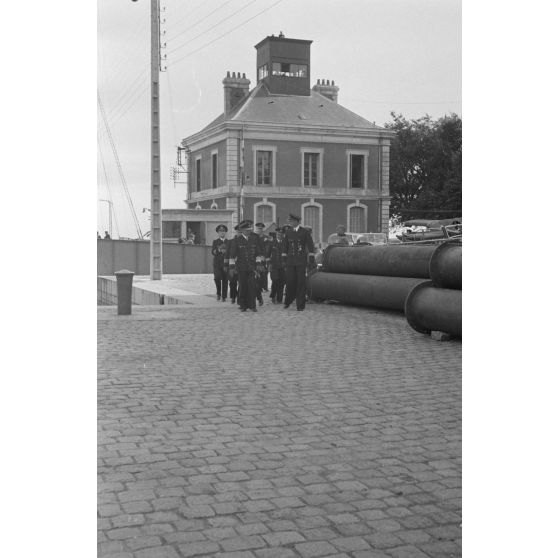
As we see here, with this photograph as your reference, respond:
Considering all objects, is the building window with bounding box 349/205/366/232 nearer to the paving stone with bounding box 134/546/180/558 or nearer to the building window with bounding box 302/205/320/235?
the building window with bounding box 302/205/320/235

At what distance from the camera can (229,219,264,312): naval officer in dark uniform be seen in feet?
44.5

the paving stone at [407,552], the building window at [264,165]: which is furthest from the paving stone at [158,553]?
the building window at [264,165]

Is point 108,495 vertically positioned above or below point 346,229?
below

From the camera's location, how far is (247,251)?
13.8 m

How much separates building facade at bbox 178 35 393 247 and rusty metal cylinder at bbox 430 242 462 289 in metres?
3.36

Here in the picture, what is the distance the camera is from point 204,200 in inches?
213

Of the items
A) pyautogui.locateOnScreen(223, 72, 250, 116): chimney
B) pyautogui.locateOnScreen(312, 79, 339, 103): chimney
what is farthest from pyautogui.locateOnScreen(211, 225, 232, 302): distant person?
pyautogui.locateOnScreen(312, 79, 339, 103): chimney

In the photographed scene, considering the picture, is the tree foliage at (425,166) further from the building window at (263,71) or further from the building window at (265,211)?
the building window at (265,211)

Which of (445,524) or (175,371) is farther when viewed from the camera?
(175,371)

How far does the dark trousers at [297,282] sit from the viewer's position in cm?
1380

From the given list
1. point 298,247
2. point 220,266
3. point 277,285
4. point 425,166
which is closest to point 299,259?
point 298,247
